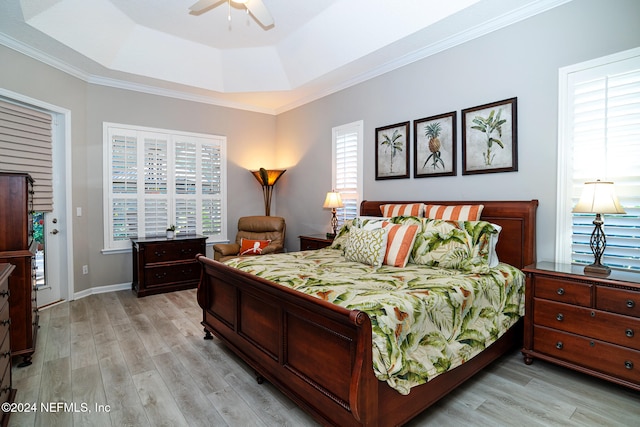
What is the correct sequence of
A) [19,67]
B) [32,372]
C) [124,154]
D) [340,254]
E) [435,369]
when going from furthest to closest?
[124,154] < [19,67] < [340,254] < [32,372] < [435,369]

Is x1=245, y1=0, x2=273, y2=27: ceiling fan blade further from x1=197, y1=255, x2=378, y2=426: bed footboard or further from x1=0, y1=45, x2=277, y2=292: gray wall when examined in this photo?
x1=0, y1=45, x2=277, y2=292: gray wall

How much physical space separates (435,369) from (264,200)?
4.74 meters

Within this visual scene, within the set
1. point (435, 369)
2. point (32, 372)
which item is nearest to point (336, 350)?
point (435, 369)

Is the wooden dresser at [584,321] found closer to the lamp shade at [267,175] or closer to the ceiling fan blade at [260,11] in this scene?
the ceiling fan blade at [260,11]

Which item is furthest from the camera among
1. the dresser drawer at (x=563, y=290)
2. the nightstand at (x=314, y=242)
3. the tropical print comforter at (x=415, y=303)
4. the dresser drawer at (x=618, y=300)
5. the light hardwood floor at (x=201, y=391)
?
the nightstand at (x=314, y=242)

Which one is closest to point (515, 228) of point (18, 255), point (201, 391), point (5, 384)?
point (201, 391)

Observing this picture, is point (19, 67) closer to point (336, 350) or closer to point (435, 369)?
point (336, 350)

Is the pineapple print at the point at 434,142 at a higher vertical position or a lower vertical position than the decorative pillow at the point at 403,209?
higher

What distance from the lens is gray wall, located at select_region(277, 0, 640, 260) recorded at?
265 centimetres

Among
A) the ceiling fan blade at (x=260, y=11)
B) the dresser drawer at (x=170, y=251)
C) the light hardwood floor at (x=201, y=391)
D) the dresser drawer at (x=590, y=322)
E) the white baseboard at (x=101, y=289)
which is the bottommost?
the light hardwood floor at (x=201, y=391)

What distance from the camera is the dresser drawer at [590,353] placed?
84.2 inches

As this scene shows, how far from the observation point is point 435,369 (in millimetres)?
1852

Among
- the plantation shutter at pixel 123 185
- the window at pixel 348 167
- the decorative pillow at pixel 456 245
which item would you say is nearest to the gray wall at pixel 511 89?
the window at pixel 348 167

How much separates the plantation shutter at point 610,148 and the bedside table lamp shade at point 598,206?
0.73 feet
